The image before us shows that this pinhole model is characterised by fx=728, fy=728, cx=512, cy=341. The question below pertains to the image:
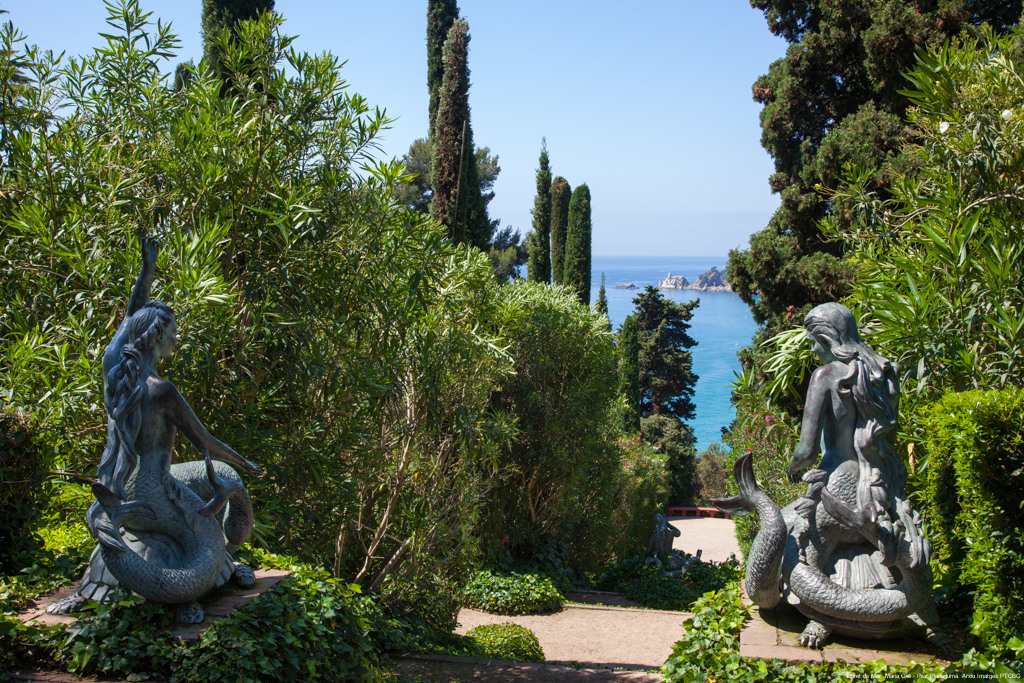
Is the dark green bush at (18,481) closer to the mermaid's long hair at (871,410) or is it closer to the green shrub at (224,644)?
the green shrub at (224,644)

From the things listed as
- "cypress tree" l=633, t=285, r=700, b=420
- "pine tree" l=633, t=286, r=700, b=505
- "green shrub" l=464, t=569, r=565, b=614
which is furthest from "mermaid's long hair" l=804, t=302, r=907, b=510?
"cypress tree" l=633, t=285, r=700, b=420

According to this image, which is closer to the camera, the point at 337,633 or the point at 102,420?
the point at 337,633

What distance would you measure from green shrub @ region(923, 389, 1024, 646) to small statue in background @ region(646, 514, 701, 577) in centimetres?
1060

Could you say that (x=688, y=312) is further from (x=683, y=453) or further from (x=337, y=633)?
(x=337, y=633)

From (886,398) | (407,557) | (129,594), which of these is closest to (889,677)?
(886,398)

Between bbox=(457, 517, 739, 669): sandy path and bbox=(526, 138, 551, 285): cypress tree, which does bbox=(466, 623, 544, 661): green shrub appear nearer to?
bbox=(457, 517, 739, 669): sandy path

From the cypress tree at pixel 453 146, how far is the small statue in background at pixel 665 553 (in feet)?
25.2

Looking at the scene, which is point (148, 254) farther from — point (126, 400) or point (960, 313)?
point (960, 313)

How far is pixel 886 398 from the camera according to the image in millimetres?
4797

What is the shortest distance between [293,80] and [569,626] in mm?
8380

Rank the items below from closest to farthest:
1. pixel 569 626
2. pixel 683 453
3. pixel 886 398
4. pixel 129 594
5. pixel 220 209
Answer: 1. pixel 129 594
2. pixel 886 398
3. pixel 220 209
4. pixel 569 626
5. pixel 683 453

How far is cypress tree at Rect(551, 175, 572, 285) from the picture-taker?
2458 cm

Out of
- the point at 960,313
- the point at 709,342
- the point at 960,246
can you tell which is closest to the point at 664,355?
the point at 960,313

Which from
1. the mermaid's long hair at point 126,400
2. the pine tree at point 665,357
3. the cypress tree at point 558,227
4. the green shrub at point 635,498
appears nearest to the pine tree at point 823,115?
the green shrub at point 635,498
